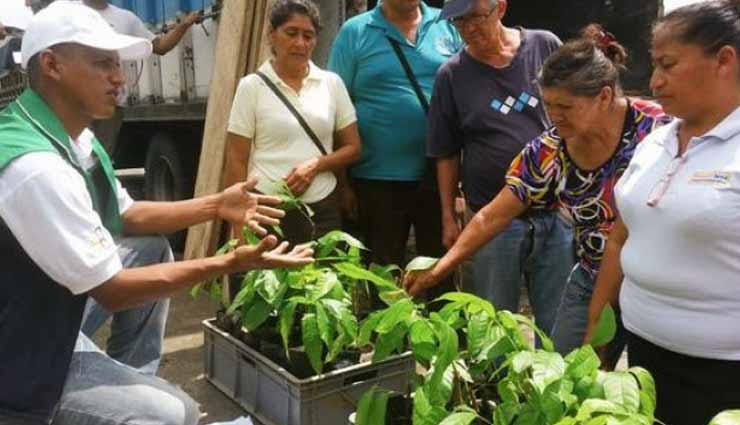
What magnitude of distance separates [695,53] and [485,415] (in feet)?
3.49

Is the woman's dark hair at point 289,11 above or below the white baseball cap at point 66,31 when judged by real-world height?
below

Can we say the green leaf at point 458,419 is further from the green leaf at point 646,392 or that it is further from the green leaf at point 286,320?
the green leaf at point 286,320

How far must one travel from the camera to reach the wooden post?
422 centimetres

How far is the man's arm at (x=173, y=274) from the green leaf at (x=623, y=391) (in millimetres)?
1017

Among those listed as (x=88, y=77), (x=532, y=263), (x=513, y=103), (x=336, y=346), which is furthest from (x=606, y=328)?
(x=88, y=77)

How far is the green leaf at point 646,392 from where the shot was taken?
154cm

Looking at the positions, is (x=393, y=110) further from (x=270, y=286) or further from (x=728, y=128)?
(x=728, y=128)

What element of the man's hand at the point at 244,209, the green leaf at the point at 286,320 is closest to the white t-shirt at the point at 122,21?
the man's hand at the point at 244,209

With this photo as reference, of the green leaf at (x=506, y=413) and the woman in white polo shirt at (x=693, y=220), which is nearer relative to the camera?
the green leaf at (x=506, y=413)

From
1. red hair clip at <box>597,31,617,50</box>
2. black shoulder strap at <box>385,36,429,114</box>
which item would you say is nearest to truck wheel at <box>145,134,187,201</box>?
black shoulder strap at <box>385,36,429,114</box>

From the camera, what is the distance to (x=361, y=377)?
8.66ft

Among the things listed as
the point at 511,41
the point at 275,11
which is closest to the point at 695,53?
the point at 511,41

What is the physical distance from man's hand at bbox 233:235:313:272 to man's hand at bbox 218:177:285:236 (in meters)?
0.38

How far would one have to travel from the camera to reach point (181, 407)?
2.12 m
